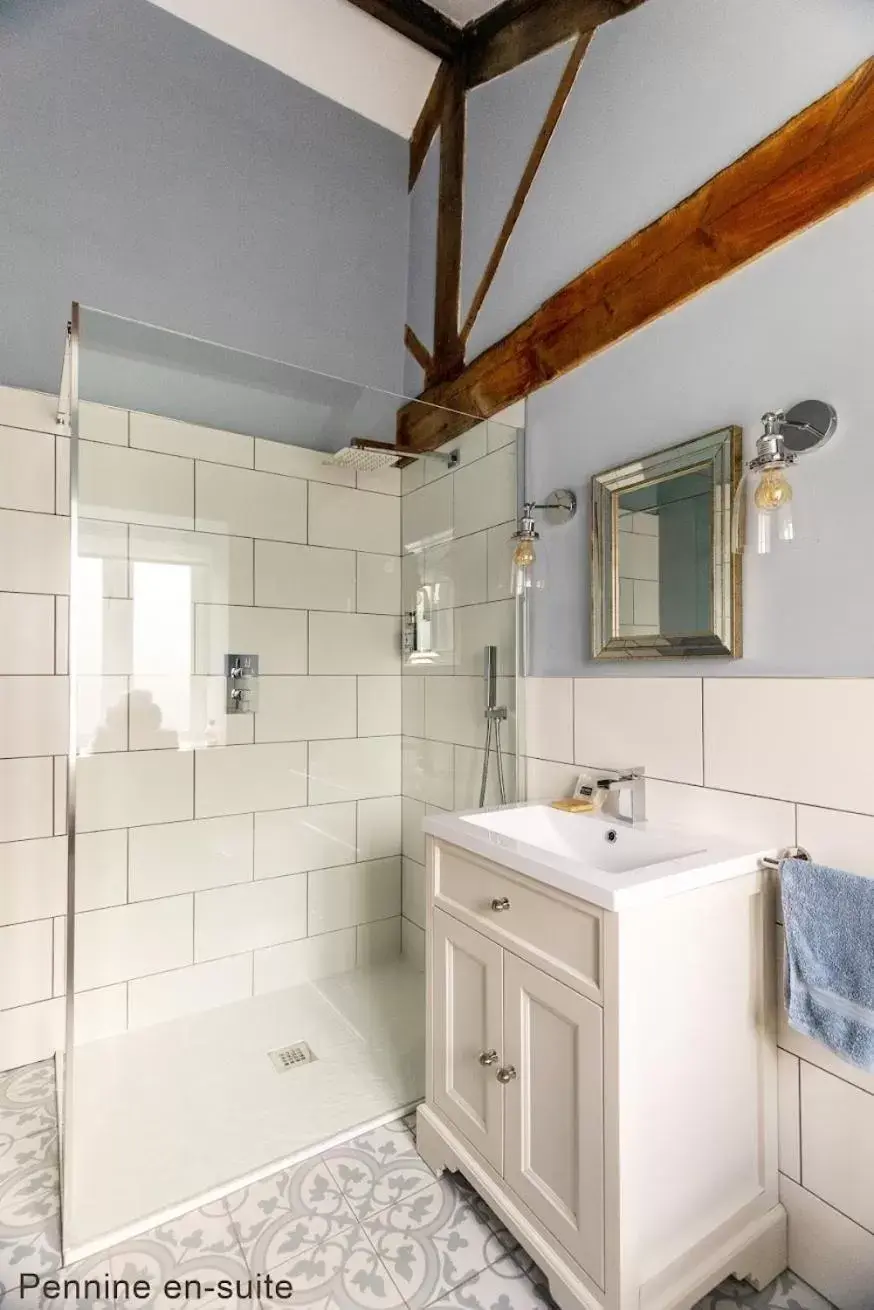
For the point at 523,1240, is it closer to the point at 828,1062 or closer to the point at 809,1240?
the point at 809,1240

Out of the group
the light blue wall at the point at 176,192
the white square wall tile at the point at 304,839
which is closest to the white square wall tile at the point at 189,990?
the white square wall tile at the point at 304,839

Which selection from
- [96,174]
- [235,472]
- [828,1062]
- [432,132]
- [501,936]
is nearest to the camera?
[828,1062]

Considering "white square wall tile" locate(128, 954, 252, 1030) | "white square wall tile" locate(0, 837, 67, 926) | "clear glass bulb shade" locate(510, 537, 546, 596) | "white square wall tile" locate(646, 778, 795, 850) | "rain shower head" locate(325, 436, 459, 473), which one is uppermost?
"rain shower head" locate(325, 436, 459, 473)

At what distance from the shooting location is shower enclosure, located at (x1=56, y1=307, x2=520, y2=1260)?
5.73 ft

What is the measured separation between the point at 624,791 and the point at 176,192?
2262mm

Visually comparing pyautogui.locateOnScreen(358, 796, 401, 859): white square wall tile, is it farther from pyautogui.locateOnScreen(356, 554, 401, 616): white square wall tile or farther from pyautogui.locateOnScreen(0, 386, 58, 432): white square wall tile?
pyautogui.locateOnScreen(0, 386, 58, 432): white square wall tile

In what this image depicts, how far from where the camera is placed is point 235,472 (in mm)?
2123

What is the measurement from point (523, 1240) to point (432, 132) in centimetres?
328

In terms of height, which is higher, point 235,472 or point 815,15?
point 815,15

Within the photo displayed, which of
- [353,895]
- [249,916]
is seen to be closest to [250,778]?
[249,916]

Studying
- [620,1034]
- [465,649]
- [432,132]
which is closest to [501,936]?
[620,1034]

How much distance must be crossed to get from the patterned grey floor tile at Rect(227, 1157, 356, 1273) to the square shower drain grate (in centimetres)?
38

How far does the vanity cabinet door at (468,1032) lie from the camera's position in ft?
4.23

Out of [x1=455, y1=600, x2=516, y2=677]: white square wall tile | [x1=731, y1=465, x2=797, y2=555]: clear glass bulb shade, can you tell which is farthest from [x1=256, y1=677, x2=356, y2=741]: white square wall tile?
[x1=731, y1=465, x2=797, y2=555]: clear glass bulb shade
